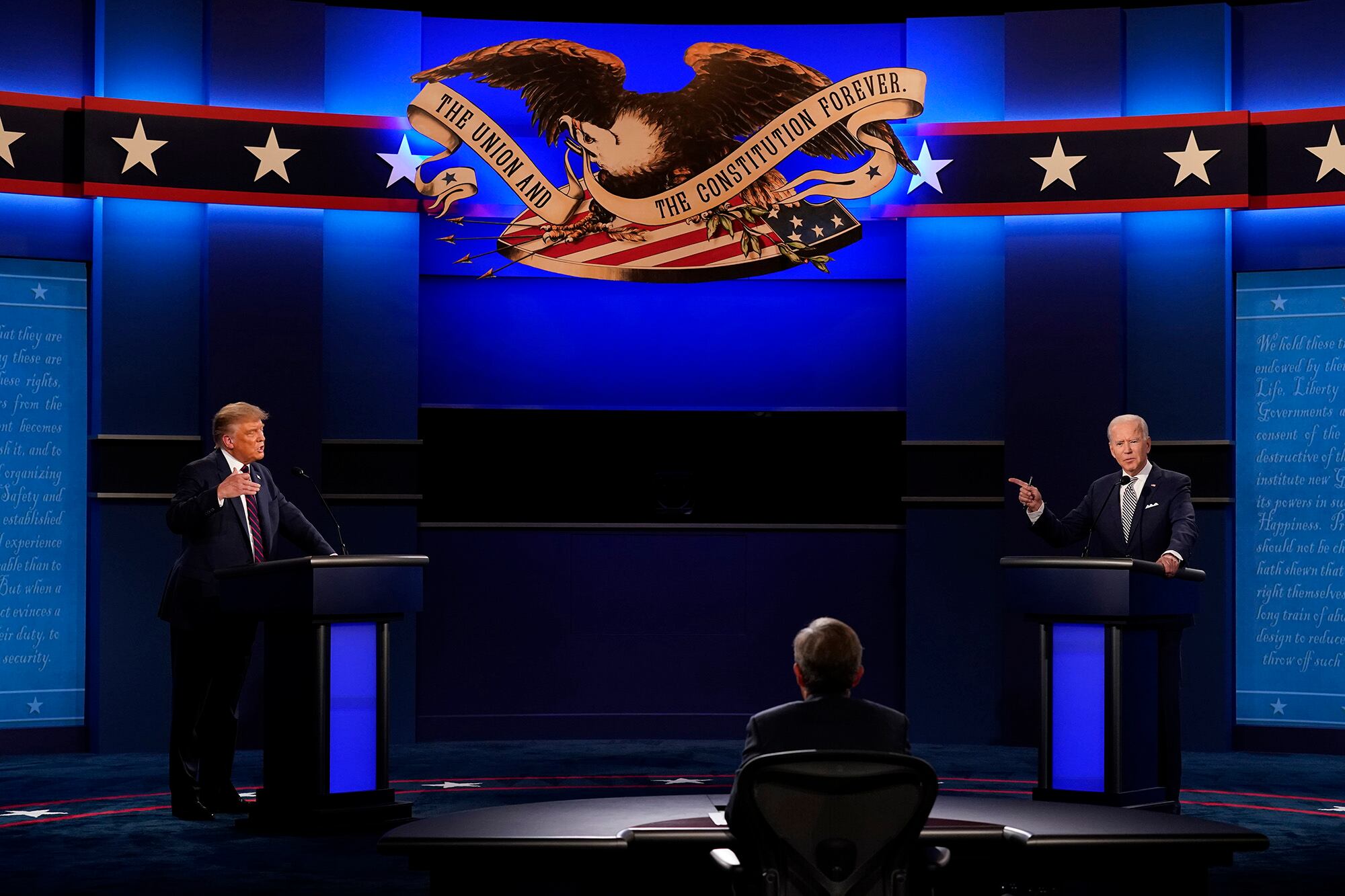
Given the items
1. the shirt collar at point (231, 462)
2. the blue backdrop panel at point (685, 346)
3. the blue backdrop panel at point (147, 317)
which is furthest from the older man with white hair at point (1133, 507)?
the blue backdrop panel at point (147, 317)

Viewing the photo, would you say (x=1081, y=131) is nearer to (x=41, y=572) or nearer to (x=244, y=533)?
(x=244, y=533)

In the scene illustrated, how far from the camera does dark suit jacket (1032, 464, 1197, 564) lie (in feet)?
18.3

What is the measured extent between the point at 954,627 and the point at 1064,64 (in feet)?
10.1

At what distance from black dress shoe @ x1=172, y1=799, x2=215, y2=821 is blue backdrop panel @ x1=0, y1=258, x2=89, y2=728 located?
7.79ft

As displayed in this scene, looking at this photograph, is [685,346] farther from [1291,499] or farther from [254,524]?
[1291,499]

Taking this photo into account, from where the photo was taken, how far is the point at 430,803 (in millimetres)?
5734

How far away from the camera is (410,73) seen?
7773mm

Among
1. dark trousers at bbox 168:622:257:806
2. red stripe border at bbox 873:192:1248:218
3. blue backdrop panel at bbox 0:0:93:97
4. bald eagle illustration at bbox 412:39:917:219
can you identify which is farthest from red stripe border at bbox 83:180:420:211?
dark trousers at bbox 168:622:257:806

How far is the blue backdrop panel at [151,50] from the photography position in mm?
7406

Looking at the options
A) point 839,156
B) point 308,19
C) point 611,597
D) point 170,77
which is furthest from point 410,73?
point 611,597

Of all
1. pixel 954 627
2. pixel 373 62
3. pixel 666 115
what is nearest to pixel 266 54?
pixel 373 62

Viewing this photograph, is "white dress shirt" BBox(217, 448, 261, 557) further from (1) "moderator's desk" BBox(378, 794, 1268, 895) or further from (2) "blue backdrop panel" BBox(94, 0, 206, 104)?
(2) "blue backdrop panel" BBox(94, 0, 206, 104)

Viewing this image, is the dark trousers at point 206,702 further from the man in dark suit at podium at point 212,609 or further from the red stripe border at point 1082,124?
the red stripe border at point 1082,124

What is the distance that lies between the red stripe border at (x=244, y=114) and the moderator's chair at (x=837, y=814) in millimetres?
5874
